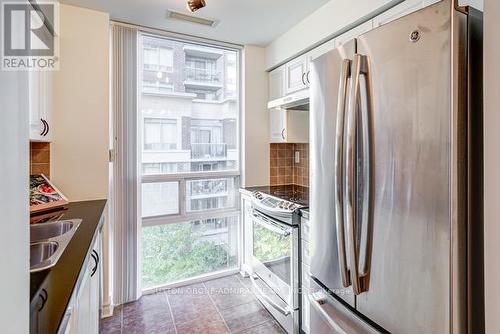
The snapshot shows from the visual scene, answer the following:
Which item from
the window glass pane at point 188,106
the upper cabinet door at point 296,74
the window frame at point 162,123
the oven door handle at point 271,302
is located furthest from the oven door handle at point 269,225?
the upper cabinet door at point 296,74

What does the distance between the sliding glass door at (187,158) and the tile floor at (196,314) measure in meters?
0.26

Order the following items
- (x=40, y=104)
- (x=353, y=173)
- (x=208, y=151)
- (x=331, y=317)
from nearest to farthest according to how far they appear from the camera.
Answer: (x=353, y=173) → (x=331, y=317) → (x=40, y=104) → (x=208, y=151)

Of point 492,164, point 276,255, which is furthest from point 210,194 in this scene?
point 492,164

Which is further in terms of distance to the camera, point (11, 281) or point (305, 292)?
point (305, 292)

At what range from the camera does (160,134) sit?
2.58m

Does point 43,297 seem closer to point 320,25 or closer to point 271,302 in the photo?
point 271,302

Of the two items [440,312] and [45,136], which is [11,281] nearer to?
[440,312]

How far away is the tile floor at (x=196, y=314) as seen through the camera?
80.3 inches

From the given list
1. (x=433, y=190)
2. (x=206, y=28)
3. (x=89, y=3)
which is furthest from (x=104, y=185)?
(x=433, y=190)

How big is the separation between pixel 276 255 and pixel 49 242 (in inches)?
58.6

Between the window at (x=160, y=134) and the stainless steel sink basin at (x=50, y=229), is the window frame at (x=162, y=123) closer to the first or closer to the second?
the window at (x=160, y=134)

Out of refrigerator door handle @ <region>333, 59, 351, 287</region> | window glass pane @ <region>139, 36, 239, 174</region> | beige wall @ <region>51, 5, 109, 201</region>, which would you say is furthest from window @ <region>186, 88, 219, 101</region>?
refrigerator door handle @ <region>333, 59, 351, 287</region>

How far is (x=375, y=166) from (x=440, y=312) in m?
0.51

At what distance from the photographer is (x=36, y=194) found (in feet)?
5.95
